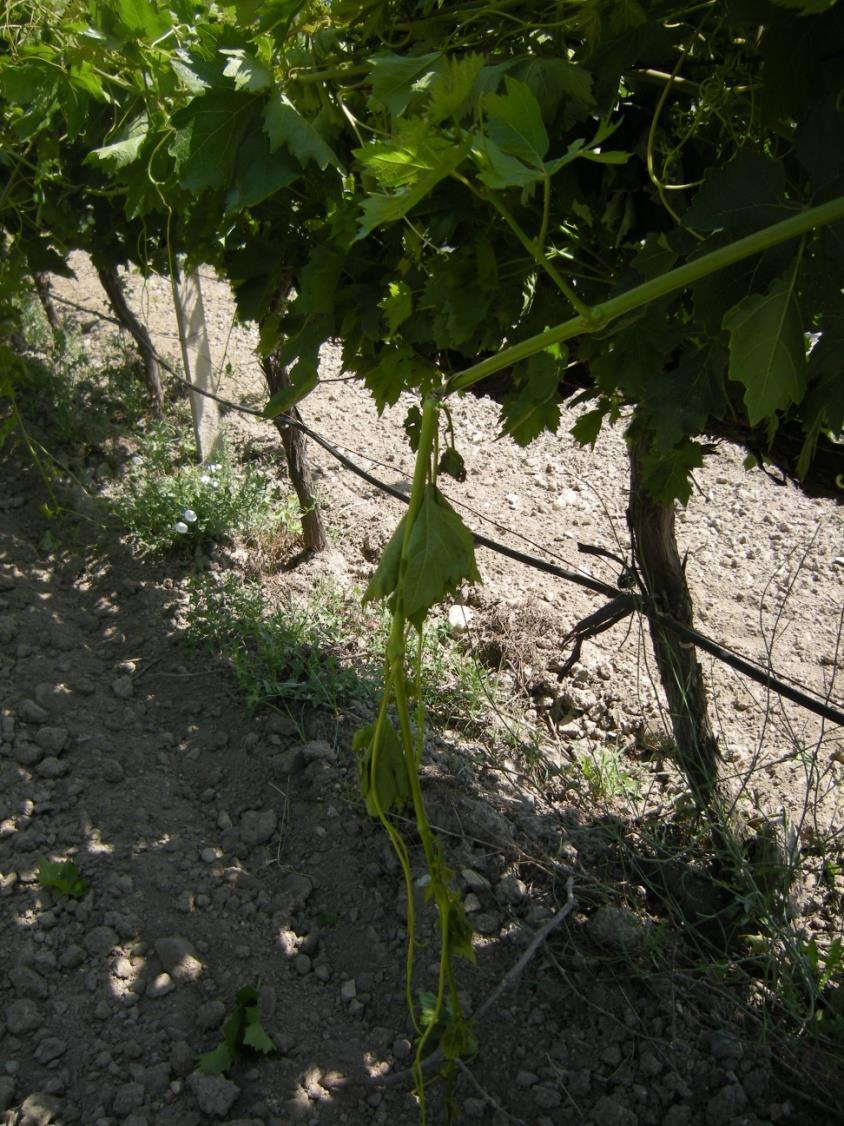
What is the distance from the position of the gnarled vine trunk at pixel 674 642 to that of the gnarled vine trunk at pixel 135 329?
2350mm

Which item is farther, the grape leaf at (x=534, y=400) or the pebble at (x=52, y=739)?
the pebble at (x=52, y=739)

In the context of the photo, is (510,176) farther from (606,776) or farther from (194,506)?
(194,506)

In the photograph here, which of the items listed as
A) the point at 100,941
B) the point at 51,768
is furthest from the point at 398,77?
the point at 51,768

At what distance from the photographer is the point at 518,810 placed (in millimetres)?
3053

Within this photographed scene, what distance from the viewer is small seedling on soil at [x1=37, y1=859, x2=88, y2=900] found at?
264cm

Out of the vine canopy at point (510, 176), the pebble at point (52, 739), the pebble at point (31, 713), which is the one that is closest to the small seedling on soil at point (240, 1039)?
the pebble at point (52, 739)

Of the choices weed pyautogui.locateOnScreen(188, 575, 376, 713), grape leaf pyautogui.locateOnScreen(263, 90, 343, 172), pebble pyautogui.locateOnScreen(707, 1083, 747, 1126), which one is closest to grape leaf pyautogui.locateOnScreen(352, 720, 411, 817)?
grape leaf pyautogui.locateOnScreen(263, 90, 343, 172)

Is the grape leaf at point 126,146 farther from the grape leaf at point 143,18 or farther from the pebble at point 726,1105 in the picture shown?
the pebble at point 726,1105

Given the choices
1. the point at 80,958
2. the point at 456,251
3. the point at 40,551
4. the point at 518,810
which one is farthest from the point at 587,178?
the point at 40,551

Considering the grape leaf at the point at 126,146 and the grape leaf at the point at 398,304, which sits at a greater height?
the grape leaf at the point at 126,146

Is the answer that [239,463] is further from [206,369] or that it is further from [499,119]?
[499,119]

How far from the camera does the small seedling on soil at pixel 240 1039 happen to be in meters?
2.24

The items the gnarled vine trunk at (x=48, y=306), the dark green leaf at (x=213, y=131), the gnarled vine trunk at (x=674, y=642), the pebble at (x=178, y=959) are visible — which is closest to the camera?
the dark green leaf at (x=213, y=131)

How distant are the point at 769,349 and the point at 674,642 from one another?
1.59 m
